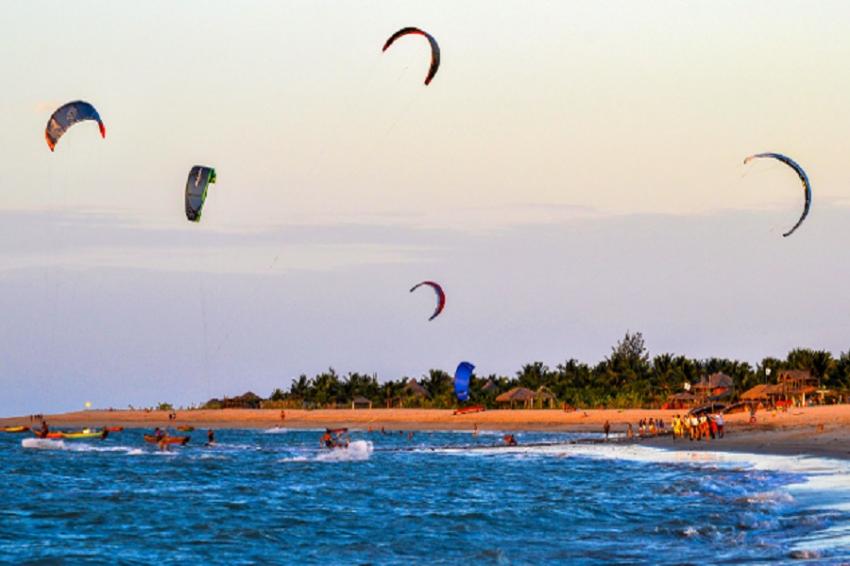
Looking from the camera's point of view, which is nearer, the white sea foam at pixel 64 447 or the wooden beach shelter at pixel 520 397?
the white sea foam at pixel 64 447

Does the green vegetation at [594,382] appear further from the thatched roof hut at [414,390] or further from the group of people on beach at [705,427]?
the group of people on beach at [705,427]

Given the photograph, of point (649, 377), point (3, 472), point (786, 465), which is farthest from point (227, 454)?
point (649, 377)

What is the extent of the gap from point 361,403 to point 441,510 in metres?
77.5

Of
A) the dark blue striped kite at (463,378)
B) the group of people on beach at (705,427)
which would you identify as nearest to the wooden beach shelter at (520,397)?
the dark blue striped kite at (463,378)

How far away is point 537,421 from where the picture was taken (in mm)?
84125

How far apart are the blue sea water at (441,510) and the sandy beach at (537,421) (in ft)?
11.7

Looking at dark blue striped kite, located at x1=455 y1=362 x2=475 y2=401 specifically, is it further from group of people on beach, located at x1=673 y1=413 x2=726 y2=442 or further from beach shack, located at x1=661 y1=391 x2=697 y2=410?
beach shack, located at x1=661 y1=391 x2=697 y2=410

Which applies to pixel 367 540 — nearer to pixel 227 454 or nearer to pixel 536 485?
pixel 536 485

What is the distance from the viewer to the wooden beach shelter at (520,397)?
93.1 m

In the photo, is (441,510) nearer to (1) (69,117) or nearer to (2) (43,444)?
(1) (69,117)

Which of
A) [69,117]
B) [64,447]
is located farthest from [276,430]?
[69,117]

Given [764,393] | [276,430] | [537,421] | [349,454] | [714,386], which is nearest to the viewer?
[349,454]

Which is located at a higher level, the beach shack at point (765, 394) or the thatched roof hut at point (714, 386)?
the thatched roof hut at point (714, 386)

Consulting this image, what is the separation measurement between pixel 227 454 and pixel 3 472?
1232 centimetres
